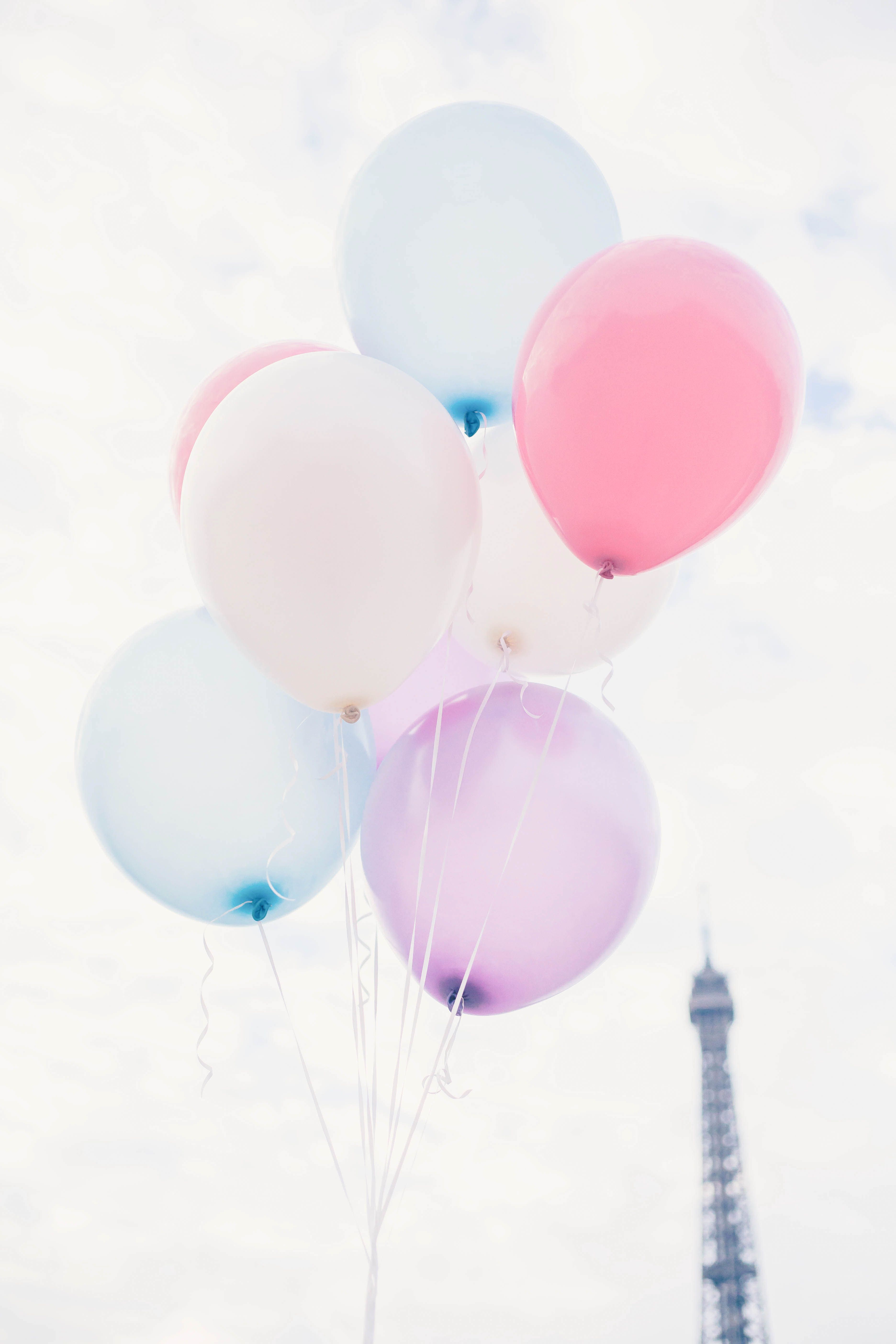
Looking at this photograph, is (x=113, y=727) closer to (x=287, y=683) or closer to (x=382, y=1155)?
(x=287, y=683)

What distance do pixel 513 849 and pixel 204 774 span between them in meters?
0.87

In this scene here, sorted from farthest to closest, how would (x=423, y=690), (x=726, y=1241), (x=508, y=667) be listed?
(x=726, y=1241) → (x=423, y=690) → (x=508, y=667)

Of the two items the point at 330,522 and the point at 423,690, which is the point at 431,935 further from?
the point at 330,522

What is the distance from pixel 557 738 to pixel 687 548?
26.0 inches

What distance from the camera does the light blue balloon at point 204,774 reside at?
2814 millimetres

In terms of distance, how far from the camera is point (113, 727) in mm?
2869

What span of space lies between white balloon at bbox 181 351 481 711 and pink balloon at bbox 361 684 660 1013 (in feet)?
1.62

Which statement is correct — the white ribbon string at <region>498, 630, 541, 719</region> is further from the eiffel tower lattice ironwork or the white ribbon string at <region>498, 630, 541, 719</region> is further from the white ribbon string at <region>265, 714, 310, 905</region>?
the eiffel tower lattice ironwork

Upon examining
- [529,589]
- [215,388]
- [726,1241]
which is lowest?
[529,589]

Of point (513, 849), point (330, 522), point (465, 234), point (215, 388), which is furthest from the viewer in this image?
point (215, 388)

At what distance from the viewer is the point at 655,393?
235 cm

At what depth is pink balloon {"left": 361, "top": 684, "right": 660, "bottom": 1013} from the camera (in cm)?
276

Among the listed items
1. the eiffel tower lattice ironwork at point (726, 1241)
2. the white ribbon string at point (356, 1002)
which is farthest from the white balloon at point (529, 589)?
the eiffel tower lattice ironwork at point (726, 1241)

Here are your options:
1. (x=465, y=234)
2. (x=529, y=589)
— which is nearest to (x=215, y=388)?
(x=465, y=234)
